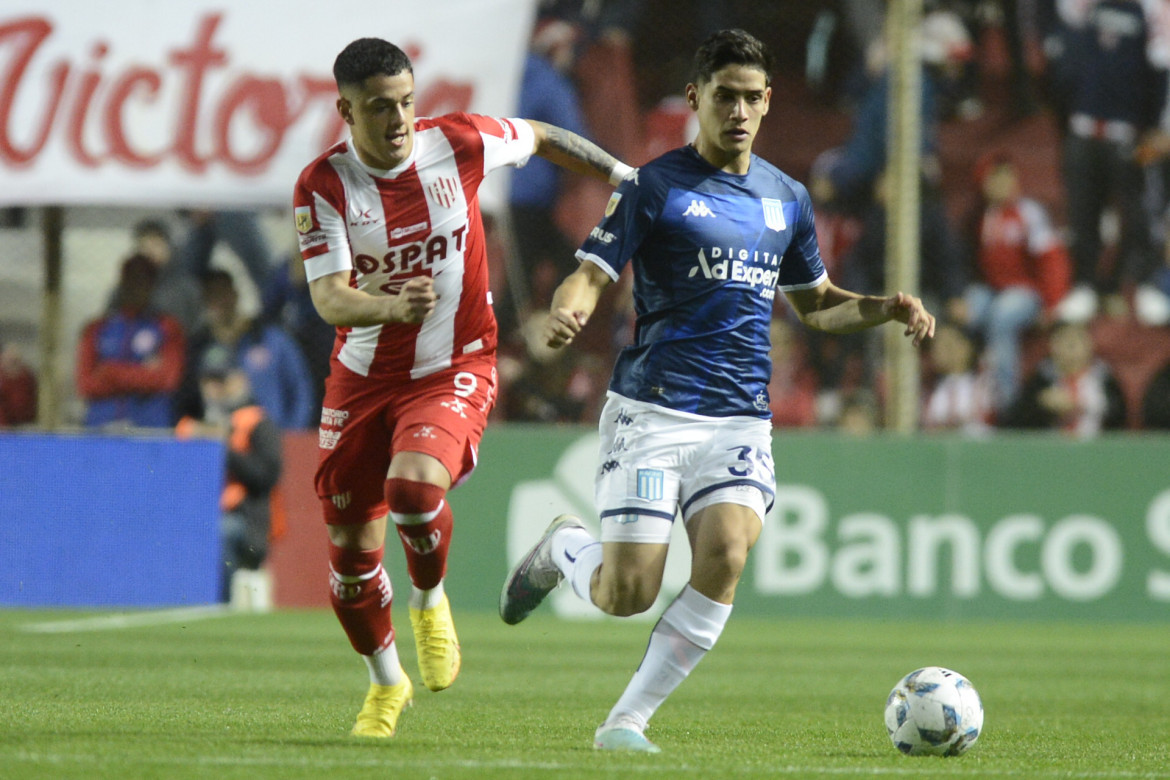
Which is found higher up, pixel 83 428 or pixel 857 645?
pixel 83 428

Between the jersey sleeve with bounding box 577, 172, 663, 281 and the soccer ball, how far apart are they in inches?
66.3

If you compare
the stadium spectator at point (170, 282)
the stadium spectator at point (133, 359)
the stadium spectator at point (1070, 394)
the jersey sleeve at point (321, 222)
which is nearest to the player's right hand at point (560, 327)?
the jersey sleeve at point (321, 222)

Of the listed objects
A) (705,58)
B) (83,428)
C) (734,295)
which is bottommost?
(83,428)

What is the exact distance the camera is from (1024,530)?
12812mm

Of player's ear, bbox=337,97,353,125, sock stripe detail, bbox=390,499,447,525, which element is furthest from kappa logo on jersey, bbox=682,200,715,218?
sock stripe detail, bbox=390,499,447,525

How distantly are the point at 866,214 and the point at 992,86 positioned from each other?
6.09 ft

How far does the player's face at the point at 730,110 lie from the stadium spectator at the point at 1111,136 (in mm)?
9472

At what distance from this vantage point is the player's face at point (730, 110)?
5504 millimetres

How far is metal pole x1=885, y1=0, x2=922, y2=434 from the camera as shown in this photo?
13.3 metres

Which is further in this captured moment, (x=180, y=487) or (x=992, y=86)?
(x=992, y=86)

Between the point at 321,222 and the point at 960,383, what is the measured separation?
30.1 feet

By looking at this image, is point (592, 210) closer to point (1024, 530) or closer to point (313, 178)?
point (1024, 530)

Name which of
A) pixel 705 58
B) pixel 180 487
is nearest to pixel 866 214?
pixel 180 487

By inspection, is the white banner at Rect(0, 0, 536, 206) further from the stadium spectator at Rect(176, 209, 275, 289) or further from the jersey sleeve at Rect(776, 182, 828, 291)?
the jersey sleeve at Rect(776, 182, 828, 291)
